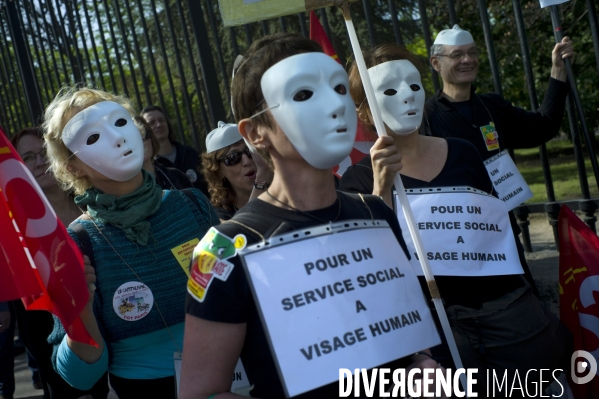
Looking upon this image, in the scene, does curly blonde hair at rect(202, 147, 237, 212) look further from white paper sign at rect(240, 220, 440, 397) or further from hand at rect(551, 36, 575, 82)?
white paper sign at rect(240, 220, 440, 397)

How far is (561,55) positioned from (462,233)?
1.66 meters

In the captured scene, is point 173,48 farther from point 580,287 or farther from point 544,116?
point 580,287

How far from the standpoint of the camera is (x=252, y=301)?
195 centimetres

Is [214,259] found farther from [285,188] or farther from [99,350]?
[99,350]

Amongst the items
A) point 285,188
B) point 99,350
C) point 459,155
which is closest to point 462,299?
point 459,155

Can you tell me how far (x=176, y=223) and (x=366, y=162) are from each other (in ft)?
2.57

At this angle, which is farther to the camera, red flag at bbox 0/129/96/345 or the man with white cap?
the man with white cap

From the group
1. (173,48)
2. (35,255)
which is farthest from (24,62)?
(35,255)

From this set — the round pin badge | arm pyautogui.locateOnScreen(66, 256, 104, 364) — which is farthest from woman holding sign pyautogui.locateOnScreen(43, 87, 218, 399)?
the round pin badge

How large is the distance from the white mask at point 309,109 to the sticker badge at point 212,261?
301 mm

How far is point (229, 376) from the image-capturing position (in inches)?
76.5

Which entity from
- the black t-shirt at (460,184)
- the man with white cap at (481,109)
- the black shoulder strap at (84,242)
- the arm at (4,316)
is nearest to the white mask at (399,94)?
the black t-shirt at (460,184)

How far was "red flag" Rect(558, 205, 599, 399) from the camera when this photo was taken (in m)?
3.16

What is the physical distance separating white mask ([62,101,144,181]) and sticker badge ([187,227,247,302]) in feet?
3.56
